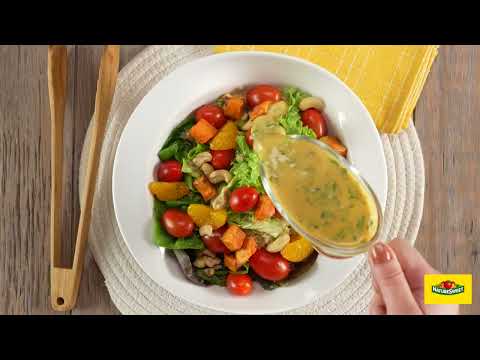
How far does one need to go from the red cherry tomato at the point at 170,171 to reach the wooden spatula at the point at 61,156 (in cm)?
28

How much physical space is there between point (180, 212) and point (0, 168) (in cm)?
87

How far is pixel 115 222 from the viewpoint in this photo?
2.66 meters

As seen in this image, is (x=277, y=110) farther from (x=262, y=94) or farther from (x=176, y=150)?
(x=176, y=150)

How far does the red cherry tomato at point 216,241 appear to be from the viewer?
259 centimetres

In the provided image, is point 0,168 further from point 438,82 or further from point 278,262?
point 438,82

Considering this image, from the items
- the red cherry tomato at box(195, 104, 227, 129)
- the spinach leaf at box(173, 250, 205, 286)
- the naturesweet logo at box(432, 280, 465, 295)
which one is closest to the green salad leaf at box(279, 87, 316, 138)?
the red cherry tomato at box(195, 104, 227, 129)

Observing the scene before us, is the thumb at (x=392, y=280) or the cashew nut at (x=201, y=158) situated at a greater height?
the cashew nut at (x=201, y=158)

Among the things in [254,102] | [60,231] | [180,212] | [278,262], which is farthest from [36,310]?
[254,102]

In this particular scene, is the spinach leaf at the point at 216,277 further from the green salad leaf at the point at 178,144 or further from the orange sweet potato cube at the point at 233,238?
the green salad leaf at the point at 178,144

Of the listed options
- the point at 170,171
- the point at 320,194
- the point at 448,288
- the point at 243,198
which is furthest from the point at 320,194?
the point at 448,288

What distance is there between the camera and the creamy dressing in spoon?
2.16 metres

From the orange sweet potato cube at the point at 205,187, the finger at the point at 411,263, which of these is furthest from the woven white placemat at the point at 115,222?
the orange sweet potato cube at the point at 205,187

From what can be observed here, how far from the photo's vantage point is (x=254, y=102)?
2627 mm

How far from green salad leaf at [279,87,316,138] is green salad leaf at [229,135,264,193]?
18cm
